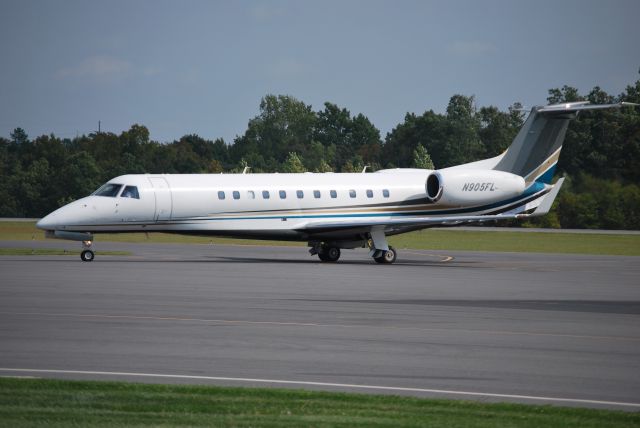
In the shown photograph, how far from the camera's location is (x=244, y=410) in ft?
35.1

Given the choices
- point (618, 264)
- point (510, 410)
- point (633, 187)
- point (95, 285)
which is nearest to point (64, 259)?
point (95, 285)

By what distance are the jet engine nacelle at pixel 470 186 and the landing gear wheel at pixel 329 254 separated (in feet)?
12.7

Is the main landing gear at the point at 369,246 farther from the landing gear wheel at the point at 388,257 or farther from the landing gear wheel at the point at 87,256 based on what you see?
the landing gear wheel at the point at 87,256

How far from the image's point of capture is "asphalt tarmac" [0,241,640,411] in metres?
12.8

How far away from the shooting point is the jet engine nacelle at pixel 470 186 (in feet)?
128

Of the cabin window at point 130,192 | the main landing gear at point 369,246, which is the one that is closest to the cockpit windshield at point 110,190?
the cabin window at point 130,192

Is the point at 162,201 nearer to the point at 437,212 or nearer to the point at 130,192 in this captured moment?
the point at 130,192

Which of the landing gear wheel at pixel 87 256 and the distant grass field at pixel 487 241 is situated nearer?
the landing gear wheel at pixel 87 256

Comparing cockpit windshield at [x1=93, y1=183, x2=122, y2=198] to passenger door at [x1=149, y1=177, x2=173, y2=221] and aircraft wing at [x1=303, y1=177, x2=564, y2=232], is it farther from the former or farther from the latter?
aircraft wing at [x1=303, y1=177, x2=564, y2=232]

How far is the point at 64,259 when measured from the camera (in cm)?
3747

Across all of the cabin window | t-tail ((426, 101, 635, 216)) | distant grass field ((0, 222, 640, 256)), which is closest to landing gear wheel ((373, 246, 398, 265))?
t-tail ((426, 101, 635, 216))

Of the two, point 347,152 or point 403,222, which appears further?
point 347,152

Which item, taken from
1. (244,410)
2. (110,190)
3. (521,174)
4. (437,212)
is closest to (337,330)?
(244,410)

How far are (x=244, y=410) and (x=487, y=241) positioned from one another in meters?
50.3
